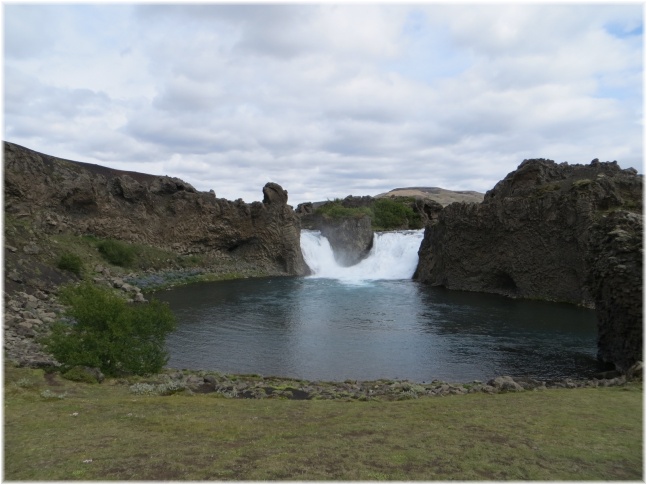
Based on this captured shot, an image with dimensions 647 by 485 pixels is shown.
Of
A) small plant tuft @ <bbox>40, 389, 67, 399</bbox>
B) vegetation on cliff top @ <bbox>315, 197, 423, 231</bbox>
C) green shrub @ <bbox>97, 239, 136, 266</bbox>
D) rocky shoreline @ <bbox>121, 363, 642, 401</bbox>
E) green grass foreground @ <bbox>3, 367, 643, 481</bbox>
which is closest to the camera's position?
green grass foreground @ <bbox>3, 367, 643, 481</bbox>

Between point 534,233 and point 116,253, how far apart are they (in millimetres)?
53610

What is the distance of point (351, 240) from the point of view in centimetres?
8975

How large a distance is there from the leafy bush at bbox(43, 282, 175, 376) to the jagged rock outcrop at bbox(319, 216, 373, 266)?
215 feet

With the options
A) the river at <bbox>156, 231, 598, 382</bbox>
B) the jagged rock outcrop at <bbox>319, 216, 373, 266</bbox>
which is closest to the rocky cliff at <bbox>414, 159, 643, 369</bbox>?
the river at <bbox>156, 231, 598, 382</bbox>

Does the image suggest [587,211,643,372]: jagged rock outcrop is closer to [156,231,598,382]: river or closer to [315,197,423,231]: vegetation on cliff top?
[156,231,598,382]: river

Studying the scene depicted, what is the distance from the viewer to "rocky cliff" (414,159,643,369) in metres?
52.4

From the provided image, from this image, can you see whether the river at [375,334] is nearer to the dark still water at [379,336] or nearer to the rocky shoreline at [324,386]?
the dark still water at [379,336]

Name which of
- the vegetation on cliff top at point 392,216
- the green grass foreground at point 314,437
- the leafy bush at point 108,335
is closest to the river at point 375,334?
the leafy bush at point 108,335

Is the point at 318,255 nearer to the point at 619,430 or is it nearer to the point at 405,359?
the point at 405,359

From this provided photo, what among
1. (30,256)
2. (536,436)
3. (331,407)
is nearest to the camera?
(536,436)

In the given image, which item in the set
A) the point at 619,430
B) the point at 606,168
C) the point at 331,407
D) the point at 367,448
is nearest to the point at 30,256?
the point at 331,407

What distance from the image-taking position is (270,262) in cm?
8469

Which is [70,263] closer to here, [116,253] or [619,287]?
[116,253]

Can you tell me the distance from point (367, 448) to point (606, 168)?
6195cm
